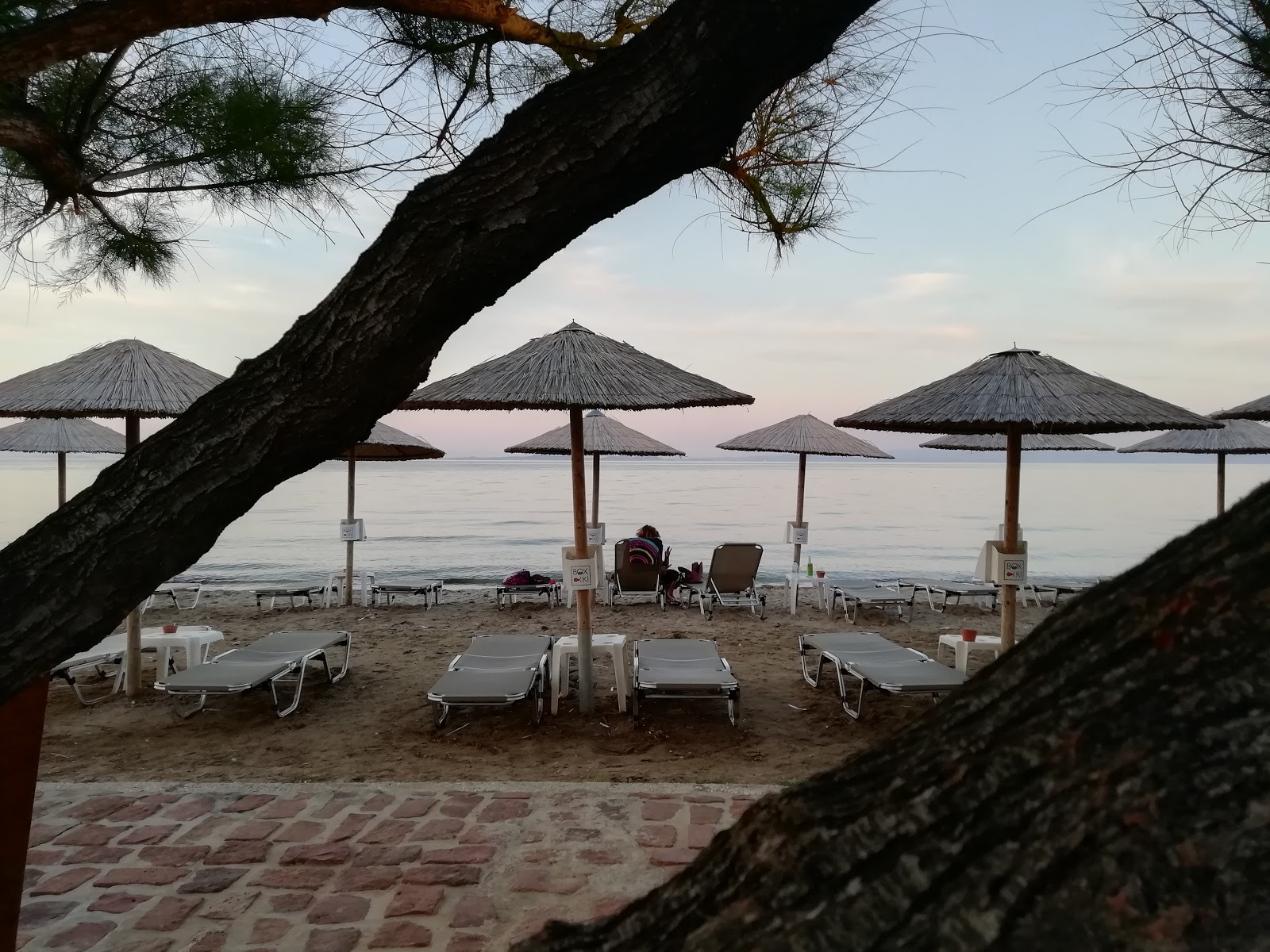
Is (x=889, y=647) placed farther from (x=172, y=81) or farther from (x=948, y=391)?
(x=172, y=81)

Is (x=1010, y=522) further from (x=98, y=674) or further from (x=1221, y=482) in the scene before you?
(x=98, y=674)

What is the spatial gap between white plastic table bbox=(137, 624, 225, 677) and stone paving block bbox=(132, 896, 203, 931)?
3654mm

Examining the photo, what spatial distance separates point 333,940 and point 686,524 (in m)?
22.6

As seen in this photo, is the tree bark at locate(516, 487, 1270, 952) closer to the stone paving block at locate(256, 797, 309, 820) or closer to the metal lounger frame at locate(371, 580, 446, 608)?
the stone paving block at locate(256, 797, 309, 820)

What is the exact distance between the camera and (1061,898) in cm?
55

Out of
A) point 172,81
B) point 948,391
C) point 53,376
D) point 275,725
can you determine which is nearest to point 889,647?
point 948,391

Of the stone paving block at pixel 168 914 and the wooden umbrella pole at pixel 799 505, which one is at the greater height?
the wooden umbrella pole at pixel 799 505

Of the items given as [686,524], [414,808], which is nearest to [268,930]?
[414,808]

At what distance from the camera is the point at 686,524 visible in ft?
82.1

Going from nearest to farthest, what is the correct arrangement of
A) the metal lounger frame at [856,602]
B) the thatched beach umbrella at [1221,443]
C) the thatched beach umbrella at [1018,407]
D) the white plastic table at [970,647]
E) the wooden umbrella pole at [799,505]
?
the thatched beach umbrella at [1018,407] < the white plastic table at [970,647] < the metal lounger frame at [856,602] < the wooden umbrella pole at [799,505] < the thatched beach umbrella at [1221,443]

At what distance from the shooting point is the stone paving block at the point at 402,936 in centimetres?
251

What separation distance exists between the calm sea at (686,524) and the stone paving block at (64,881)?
7199 millimetres

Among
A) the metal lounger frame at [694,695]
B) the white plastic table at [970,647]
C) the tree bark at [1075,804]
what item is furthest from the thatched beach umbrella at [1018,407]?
the tree bark at [1075,804]

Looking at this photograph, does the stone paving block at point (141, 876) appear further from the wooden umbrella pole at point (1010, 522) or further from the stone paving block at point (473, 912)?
the wooden umbrella pole at point (1010, 522)
